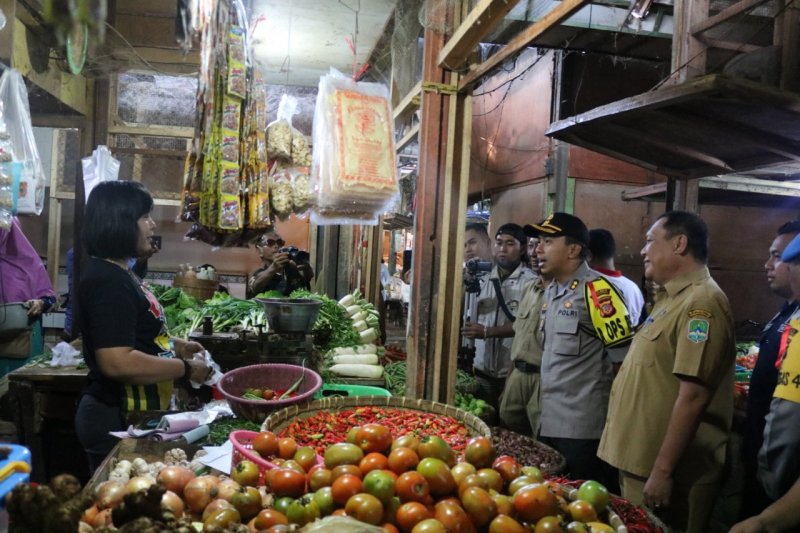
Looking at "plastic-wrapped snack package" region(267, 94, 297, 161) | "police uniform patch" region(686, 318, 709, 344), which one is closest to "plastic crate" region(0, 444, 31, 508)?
"plastic-wrapped snack package" region(267, 94, 297, 161)

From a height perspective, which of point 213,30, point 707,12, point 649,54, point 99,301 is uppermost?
point 649,54

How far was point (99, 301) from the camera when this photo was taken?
2479mm

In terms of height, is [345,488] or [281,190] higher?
[281,190]

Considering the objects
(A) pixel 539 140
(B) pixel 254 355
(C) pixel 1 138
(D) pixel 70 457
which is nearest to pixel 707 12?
(A) pixel 539 140

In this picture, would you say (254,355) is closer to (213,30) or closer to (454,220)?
(454,220)

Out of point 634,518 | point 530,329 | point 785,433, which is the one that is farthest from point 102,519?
point 530,329

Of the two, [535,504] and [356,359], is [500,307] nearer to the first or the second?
[356,359]

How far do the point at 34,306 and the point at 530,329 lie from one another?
453cm

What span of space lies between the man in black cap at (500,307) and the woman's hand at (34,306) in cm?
410

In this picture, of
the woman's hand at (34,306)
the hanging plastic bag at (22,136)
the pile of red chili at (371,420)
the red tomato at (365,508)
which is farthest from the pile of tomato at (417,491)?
the woman's hand at (34,306)

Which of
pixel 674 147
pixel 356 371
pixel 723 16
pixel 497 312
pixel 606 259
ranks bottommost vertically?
pixel 356 371

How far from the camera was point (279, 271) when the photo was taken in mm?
5738

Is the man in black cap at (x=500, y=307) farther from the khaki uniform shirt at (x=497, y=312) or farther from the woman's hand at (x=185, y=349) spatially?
the woman's hand at (x=185, y=349)

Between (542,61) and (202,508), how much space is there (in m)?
6.57
